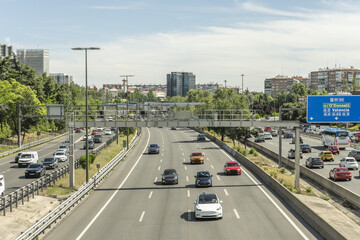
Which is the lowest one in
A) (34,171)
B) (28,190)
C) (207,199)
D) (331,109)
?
(34,171)

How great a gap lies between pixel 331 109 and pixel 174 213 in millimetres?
18218

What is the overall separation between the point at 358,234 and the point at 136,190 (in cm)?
1842

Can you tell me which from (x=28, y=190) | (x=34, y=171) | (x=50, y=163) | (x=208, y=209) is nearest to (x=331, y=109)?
(x=208, y=209)

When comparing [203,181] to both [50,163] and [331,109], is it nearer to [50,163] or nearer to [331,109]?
[331,109]

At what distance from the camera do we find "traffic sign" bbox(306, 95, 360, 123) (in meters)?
36.1

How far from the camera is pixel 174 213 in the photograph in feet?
85.4

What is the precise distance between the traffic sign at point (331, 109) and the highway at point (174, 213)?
7884 mm

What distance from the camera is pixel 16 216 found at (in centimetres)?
2494

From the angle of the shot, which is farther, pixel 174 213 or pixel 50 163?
pixel 50 163

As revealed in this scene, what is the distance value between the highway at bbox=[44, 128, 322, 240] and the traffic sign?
310 inches

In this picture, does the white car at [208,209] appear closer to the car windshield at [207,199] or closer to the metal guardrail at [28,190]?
the car windshield at [207,199]

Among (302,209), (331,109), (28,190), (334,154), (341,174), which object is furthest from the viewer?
(334,154)

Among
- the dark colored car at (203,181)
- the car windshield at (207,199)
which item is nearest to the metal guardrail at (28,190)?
the car windshield at (207,199)

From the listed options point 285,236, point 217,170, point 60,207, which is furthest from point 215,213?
Answer: point 217,170
